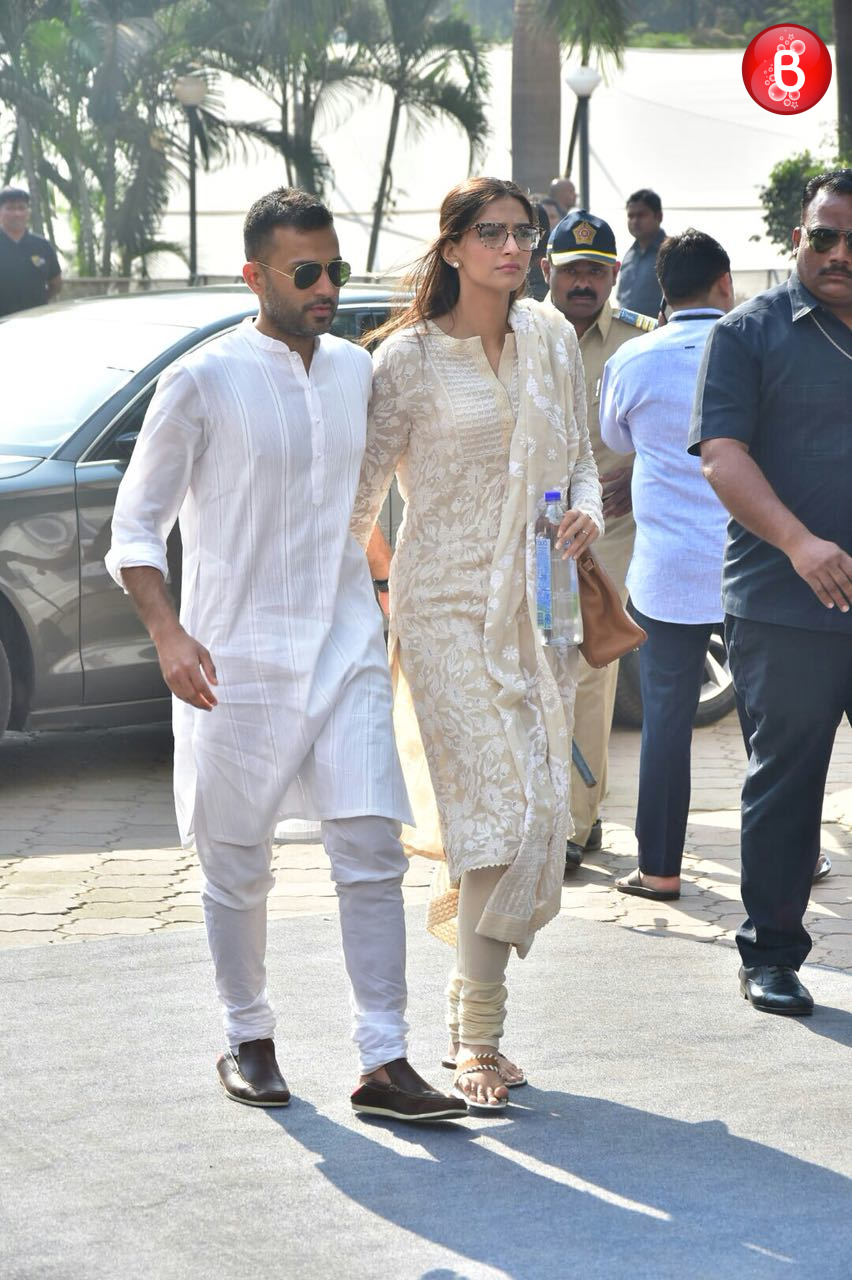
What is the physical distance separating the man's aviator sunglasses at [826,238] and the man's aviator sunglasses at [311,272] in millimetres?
1285

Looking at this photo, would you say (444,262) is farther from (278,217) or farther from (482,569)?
(482,569)

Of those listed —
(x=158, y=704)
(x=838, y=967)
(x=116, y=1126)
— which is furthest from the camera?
(x=158, y=704)

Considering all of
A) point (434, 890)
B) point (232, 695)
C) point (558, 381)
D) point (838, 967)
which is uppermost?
point (558, 381)

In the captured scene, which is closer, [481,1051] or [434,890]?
[481,1051]

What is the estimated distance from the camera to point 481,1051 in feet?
15.1

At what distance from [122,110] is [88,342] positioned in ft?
75.9

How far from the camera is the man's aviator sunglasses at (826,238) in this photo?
201 inches

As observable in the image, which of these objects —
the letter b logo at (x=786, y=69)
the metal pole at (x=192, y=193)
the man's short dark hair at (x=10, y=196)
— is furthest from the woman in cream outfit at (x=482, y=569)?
the metal pole at (x=192, y=193)

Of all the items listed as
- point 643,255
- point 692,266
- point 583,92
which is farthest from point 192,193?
point 692,266

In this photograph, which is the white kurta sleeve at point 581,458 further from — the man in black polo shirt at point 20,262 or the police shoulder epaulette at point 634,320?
the man in black polo shirt at point 20,262

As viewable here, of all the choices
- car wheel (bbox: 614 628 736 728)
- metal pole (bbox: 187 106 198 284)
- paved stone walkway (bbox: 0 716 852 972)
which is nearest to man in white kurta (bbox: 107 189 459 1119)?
paved stone walkway (bbox: 0 716 852 972)

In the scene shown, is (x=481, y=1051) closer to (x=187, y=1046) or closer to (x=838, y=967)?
(x=187, y=1046)

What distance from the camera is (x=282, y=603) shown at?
4.42 m

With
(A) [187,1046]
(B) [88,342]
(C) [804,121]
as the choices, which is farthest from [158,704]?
(C) [804,121]
